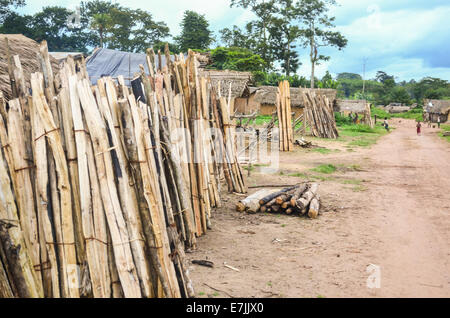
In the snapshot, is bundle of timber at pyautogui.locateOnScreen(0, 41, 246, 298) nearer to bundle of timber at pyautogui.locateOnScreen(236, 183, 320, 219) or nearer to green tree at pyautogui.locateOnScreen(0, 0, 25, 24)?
bundle of timber at pyautogui.locateOnScreen(236, 183, 320, 219)

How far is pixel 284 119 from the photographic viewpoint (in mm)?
14453

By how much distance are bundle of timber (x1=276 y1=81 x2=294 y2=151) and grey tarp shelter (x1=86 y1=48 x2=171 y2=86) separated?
5293mm

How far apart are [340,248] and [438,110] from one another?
124 ft

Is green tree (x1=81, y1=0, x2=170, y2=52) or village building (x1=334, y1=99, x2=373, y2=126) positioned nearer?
village building (x1=334, y1=99, x2=373, y2=126)

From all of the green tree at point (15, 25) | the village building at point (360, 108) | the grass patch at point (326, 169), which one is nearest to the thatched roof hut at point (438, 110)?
the village building at point (360, 108)

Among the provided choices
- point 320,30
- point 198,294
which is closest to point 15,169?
point 198,294

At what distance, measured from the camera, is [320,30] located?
1421 inches

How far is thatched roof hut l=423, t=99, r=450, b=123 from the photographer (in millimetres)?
36312

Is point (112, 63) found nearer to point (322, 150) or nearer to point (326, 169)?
point (322, 150)

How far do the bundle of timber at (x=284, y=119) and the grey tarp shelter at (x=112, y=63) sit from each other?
529cm

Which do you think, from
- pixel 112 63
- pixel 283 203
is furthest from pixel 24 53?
pixel 283 203

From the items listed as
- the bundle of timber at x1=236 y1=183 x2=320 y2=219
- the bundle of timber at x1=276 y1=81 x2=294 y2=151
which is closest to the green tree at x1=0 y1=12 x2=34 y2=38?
the bundle of timber at x1=276 y1=81 x2=294 y2=151
